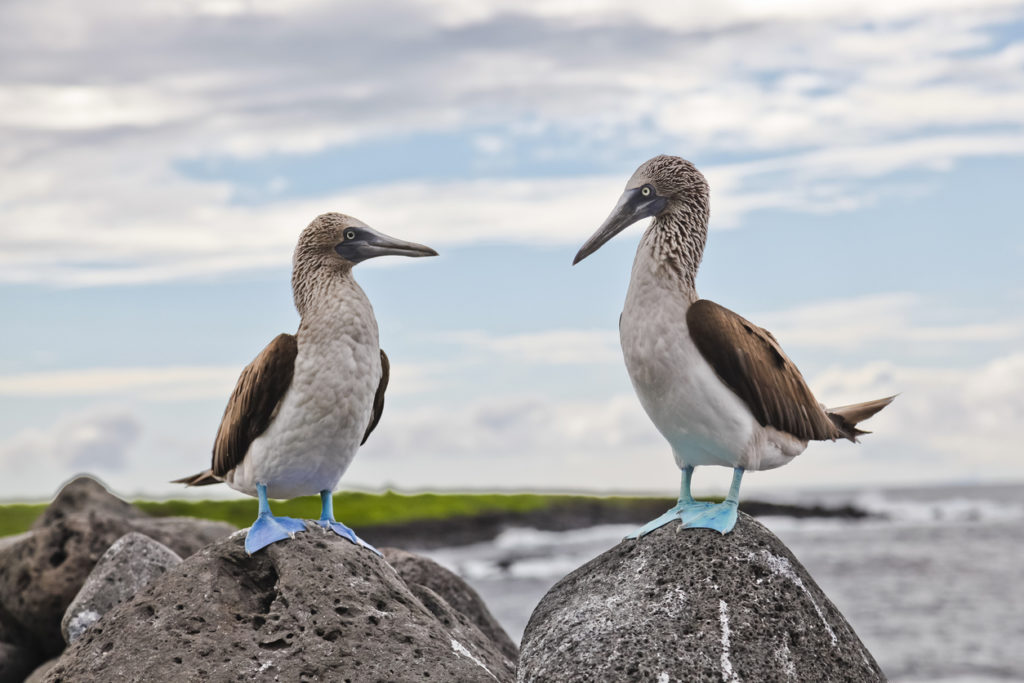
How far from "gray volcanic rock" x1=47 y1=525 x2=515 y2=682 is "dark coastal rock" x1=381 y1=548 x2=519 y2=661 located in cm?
170

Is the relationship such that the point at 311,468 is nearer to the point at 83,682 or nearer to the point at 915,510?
the point at 83,682

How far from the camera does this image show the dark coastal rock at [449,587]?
9.18m

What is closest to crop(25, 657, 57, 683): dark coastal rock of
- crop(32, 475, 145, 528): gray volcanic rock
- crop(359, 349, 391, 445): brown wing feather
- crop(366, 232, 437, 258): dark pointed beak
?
crop(32, 475, 145, 528): gray volcanic rock

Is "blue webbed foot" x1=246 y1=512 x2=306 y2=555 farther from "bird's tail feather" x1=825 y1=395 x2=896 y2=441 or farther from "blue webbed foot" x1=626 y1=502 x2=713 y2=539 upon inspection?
"bird's tail feather" x1=825 y1=395 x2=896 y2=441

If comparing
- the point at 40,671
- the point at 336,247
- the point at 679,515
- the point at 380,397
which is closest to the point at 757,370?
the point at 679,515

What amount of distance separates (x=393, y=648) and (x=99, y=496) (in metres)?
8.89

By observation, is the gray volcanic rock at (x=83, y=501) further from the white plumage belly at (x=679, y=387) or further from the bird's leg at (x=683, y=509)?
the white plumage belly at (x=679, y=387)

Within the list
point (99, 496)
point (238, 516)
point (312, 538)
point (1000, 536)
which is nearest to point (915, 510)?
point (1000, 536)

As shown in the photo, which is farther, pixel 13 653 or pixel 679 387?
pixel 13 653

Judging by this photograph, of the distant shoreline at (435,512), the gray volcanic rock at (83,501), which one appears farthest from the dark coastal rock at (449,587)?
the distant shoreline at (435,512)

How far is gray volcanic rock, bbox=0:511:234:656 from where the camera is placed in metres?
10.6

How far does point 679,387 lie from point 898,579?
28.3m

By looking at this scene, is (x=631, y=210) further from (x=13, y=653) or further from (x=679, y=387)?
(x=13, y=653)

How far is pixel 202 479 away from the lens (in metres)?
7.85
